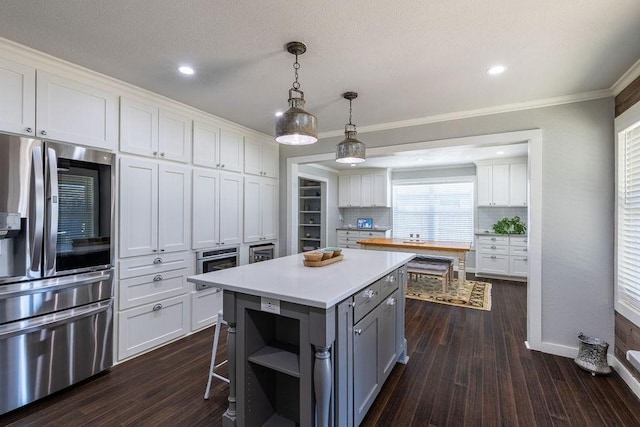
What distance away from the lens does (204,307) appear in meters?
3.38

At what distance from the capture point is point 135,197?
8.83 feet

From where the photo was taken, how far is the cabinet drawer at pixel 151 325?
8.64 ft

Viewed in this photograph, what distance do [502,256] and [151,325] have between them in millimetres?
5916

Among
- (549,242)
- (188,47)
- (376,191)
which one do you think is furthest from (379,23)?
(376,191)

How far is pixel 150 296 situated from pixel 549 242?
12.7 ft

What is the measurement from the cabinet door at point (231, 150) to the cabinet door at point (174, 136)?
1.45ft

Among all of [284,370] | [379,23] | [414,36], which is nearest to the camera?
[284,370]

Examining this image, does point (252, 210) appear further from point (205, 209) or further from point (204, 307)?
point (204, 307)

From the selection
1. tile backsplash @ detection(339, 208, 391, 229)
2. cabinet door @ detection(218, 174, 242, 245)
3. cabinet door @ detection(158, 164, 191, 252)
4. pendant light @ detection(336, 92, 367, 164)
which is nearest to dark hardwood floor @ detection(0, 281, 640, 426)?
cabinet door @ detection(158, 164, 191, 252)

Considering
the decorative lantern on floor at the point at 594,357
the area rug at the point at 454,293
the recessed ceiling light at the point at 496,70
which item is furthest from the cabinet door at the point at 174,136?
the decorative lantern on floor at the point at 594,357

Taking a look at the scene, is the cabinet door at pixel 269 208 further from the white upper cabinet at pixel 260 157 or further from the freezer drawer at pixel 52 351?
the freezer drawer at pixel 52 351

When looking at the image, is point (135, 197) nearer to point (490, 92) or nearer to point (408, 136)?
point (408, 136)

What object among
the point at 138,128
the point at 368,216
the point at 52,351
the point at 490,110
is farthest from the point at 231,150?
the point at 368,216

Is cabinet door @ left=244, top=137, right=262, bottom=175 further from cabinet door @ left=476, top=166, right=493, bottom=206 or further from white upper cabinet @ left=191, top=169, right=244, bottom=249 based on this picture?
cabinet door @ left=476, top=166, right=493, bottom=206
